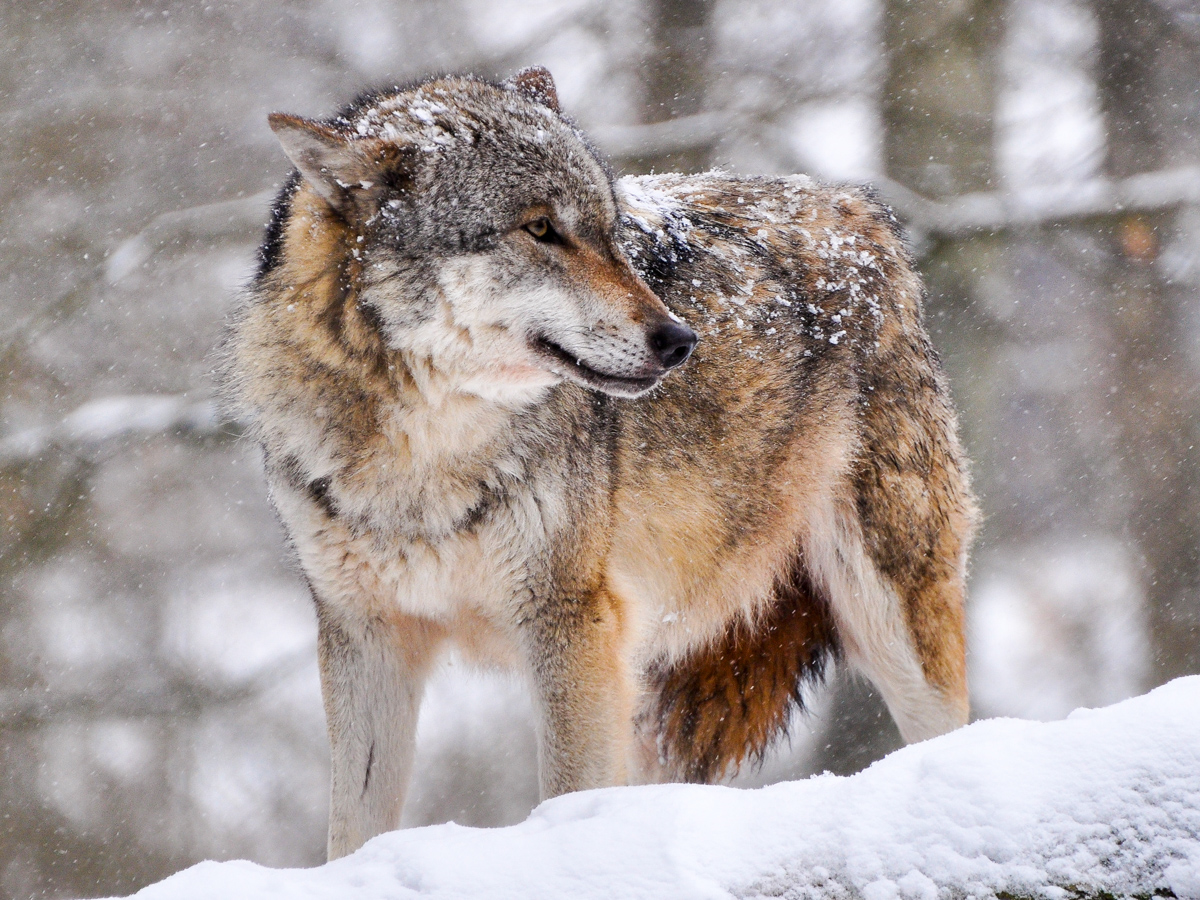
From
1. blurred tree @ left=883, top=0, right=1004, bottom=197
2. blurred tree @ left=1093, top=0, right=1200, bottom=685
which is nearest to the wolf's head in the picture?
blurred tree @ left=883, top=0, right=1004, bottom=197

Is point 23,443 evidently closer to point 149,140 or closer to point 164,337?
point 164,337

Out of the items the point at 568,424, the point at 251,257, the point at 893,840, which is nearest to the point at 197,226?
the point at 251,257

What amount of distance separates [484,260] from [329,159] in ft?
1.31

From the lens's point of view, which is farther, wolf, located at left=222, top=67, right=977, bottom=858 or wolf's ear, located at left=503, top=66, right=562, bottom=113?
wolf's ear, located at left=503, top=66, right=562, bottom=113

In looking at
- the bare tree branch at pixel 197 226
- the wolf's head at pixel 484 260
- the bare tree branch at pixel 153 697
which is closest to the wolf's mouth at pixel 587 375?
the wolf's head at pixel 484 260

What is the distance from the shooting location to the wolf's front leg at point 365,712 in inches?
102

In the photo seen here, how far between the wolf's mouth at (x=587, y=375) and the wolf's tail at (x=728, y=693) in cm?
151

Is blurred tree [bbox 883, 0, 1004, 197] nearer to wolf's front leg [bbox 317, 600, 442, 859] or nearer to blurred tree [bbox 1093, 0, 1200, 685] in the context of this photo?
blurred tree [bbox 1093, 0, 1200, 685]

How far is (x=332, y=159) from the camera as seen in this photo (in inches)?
87.9

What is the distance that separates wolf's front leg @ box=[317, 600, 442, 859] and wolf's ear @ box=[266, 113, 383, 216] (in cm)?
102

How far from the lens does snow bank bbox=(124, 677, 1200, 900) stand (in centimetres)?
127

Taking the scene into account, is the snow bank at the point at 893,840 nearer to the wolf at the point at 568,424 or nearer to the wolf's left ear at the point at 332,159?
the wolf at the point at 568,424

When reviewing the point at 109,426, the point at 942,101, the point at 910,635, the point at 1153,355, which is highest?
the point at 942,101

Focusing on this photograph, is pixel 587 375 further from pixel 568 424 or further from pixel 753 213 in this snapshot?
pixel 753 213
